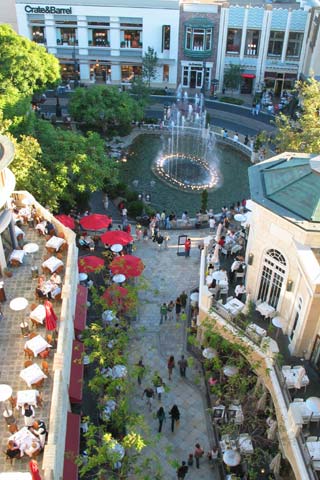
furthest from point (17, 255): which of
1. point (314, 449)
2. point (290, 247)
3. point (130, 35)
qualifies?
point (130, 35)

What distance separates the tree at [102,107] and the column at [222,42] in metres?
19.3

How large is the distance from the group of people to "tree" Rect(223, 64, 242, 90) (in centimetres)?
4108

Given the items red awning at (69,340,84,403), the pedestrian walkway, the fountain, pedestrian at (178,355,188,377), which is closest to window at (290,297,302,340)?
the pedestrian walkway

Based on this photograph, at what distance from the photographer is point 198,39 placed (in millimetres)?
65188

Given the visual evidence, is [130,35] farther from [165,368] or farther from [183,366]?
[183,366]

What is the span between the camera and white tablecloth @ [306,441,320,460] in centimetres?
1998

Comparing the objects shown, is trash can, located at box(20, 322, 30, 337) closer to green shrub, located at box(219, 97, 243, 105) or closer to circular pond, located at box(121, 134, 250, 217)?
circular pond, located at box(121, 134, 250, 217)

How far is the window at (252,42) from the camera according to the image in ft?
213

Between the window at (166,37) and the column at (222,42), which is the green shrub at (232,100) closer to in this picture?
the column at (222,42)

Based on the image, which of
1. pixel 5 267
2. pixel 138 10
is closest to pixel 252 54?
pixel 138 10

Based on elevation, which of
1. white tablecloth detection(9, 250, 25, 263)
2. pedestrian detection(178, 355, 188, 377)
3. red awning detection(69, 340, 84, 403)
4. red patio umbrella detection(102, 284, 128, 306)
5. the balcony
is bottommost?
pedestrian detection(178, 355, 188, 377)

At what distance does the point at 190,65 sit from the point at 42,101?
67.1ft

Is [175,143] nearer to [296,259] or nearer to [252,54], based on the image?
[252,54]

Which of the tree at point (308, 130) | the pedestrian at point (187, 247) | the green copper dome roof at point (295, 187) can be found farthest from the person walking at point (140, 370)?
the tree at point (308, 130)
